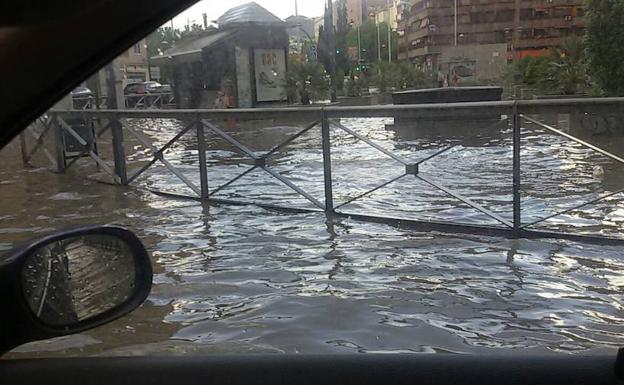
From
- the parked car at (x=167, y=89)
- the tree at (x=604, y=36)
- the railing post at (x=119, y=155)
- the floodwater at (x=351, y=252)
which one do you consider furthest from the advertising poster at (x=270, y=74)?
the tree at (x=604, y=36)

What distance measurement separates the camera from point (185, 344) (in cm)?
319

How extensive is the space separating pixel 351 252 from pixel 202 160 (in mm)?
2563

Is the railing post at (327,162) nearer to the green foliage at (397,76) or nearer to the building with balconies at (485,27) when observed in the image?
the building with balconies at (485,27)

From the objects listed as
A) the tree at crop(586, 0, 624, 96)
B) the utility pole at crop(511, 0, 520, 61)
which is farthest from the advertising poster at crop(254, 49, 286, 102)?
the tree at crop(586, 0, 624, 96)

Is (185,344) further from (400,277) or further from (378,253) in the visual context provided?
(378,253)

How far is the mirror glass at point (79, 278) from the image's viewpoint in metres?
1.36

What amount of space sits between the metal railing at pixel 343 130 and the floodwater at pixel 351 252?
11cm

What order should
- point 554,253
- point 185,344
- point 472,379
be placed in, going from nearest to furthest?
point 472,379
point 185,344
point 554,253

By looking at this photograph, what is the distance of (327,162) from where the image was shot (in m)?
5.96

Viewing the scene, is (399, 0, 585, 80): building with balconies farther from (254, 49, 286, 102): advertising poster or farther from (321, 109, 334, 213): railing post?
(321, 109, 334, 213): railing post

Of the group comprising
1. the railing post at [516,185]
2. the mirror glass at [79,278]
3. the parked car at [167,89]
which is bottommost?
the railing post at [516,185]

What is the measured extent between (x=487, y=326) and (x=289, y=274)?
141cm

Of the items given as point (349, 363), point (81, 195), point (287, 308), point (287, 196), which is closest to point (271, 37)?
point (287, 196)

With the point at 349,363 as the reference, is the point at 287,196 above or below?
below
